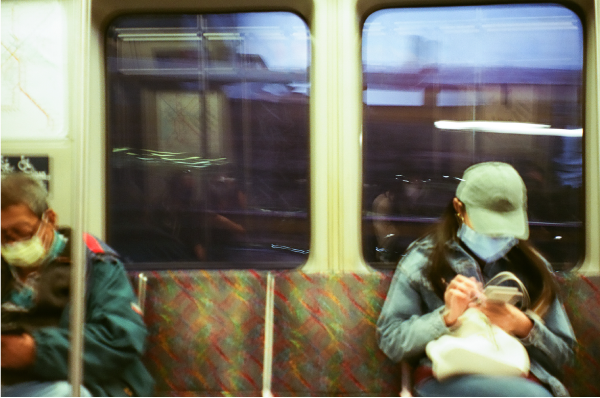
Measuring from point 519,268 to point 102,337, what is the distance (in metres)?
1.96

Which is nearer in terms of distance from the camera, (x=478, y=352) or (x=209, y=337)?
(x=478, y=352)

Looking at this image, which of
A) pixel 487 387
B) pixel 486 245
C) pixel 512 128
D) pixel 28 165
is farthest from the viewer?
pixel 512 128

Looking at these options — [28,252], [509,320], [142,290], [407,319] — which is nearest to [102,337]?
[142,290]

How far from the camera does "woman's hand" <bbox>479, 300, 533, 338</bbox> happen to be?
7.27 feet

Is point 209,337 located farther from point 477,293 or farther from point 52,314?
point 477,293

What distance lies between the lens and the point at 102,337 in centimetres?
217

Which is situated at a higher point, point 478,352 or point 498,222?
point 498,222

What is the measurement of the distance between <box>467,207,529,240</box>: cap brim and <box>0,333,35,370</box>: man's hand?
212 centimetres

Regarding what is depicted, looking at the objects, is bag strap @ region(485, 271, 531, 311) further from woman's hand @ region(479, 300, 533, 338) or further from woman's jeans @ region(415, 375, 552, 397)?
woman's jeans @ region(415, 375, 552, 397)

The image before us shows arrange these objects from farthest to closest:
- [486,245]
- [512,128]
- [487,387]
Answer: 1. [512,128]
2. [486,245]
3. [487,387]

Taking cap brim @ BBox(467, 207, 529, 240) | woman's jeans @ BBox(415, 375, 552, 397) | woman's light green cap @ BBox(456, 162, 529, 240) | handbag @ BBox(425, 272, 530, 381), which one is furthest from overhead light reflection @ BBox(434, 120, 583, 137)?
woman's jeans @ BBox(415, 375, 552, 397)

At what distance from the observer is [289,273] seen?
2500 millimetres

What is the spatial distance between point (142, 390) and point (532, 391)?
177 cm

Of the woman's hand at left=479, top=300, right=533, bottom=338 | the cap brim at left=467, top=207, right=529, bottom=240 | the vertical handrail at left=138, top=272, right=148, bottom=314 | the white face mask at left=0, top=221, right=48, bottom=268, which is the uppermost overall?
the cap brim at left=467, top=207, right=529, bottom=240
